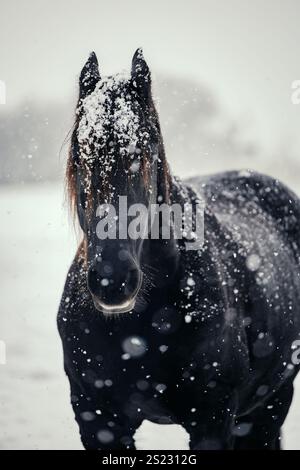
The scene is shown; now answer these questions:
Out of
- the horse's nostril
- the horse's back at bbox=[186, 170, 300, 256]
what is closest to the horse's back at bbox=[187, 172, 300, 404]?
the horse's back at bbox=[186, 170, 300, 256]

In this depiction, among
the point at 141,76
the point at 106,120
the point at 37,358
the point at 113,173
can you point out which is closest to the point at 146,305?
the point at 113,173

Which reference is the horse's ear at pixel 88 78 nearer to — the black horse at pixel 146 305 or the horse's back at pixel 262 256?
the black horse at pixel 146 305

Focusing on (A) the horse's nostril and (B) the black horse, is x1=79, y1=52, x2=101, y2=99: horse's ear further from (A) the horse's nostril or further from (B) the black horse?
(A) the horse's nostril

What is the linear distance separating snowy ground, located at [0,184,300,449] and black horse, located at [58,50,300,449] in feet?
1.51

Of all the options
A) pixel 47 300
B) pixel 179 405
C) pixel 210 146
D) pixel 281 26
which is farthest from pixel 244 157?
pixel 179 405

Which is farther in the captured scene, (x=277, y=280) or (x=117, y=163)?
(x=277, y=280)

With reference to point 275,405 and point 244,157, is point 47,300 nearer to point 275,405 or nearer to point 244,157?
point 275,405

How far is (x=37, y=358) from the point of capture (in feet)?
23.2

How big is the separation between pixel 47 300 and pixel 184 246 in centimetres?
919

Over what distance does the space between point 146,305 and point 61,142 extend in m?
0.79

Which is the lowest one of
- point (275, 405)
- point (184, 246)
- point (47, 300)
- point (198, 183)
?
point (47, 300)

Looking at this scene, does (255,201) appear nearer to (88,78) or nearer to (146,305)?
(146,305)

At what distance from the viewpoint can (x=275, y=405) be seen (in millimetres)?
3453
